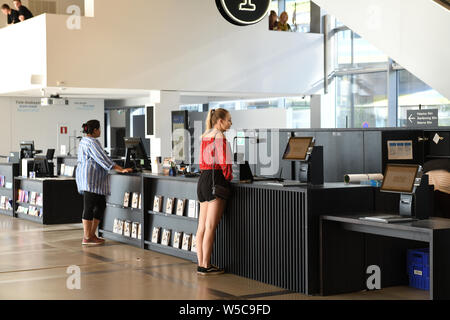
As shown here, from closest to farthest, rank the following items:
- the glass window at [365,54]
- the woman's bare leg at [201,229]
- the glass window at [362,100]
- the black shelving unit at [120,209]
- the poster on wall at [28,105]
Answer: the woman's bare leg at [201,229]
the black shelving unit at [120,209]
the glass window at [365,54]
the glass window at [362,100]
the poster on wall at [28,105]

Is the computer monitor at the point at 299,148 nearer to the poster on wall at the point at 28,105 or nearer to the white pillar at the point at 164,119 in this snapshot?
the white pillar at the point at 164,119

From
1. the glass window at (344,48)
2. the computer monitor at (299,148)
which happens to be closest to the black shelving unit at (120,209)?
the computer monitor at (299,148)

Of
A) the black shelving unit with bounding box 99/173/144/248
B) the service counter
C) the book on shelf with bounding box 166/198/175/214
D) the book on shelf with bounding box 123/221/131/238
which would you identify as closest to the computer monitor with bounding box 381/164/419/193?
the service counter

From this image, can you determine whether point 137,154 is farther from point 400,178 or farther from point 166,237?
point 400,178

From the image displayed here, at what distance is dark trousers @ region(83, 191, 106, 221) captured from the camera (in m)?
8.61

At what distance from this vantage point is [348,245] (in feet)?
19.2

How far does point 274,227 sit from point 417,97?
29.3 ft

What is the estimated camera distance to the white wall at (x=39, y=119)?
53.1 feet

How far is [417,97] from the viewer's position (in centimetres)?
1411

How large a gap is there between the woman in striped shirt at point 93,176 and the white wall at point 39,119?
8.20 meters

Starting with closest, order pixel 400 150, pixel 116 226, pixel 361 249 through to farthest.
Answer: pixel 361 249, pixel 116 226, pixel 400 150

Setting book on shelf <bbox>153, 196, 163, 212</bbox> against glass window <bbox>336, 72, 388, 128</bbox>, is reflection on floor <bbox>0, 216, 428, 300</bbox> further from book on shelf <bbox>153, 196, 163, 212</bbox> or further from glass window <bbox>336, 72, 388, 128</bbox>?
glass window <bbox>336, 72, 388, 128</bbox>

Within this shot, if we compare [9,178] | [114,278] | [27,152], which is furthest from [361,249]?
[9,178]

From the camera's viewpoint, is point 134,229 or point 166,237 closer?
point 166,237
